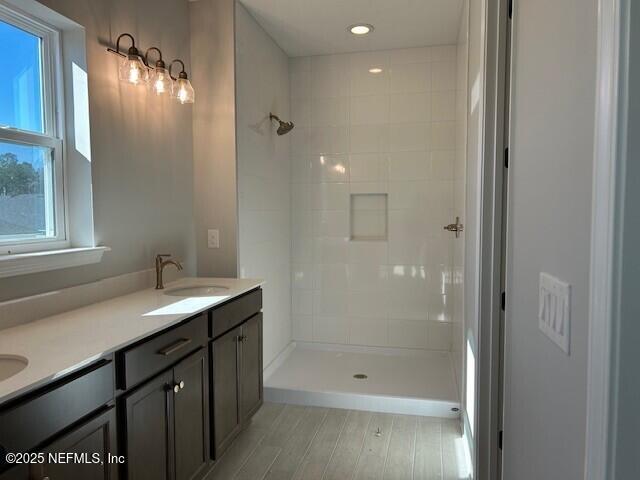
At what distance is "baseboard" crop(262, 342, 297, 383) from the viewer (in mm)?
3336

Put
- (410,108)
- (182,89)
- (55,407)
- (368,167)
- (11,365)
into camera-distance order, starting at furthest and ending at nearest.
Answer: (368,167), (410,108), (182,89), (11,365), (55,407)

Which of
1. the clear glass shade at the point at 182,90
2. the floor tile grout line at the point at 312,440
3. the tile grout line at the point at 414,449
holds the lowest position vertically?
the tile grout line at the point at 414,449

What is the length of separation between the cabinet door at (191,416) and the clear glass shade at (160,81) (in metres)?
1.41

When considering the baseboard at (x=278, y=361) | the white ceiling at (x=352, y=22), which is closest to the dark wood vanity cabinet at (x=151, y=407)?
the baseboard at (x=278, y=361)

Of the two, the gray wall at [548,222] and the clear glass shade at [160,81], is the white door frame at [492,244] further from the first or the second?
the clear glass shade at [160,81]

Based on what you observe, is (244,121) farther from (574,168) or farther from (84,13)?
(574,168)

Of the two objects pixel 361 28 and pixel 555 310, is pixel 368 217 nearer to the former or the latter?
pixel 361 28

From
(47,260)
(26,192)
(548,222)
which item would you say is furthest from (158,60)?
(548,222)

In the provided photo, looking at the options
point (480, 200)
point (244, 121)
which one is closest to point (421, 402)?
point (480, 200)

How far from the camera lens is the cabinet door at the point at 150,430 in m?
1.53

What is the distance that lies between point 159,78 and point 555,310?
7.35 ft

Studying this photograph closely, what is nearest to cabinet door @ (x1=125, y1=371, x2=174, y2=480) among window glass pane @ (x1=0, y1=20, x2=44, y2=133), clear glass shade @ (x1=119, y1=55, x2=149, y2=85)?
window glass pane @ (x1=0, y1=20, x2=44, y2=133)

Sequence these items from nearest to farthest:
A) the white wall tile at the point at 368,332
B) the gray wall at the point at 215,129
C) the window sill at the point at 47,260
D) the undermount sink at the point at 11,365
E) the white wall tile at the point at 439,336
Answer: the undermount sink at the point at 11,365, the window sill at the point at 47,260, the gray wall at the point at 215,129, the white wall tile at the point at 439,336, the white wall tile at the point at 368,332

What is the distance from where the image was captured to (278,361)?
3.63 m
